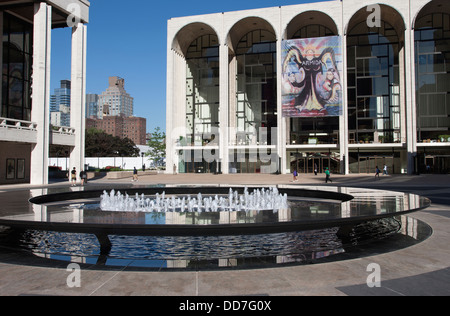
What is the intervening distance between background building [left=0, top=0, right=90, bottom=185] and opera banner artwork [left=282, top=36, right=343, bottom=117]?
81.2ft

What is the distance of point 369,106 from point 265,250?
161 ft

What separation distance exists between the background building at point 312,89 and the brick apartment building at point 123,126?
122m

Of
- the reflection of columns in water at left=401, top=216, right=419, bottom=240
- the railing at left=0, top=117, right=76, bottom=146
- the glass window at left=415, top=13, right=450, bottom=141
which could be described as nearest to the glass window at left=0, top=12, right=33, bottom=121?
the railing at left=0, top=117, right=76, bottom=146

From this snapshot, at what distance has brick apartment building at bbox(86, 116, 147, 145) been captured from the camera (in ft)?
558

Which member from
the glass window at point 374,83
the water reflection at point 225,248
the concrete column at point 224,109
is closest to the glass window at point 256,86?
the concrete column at point 224,109

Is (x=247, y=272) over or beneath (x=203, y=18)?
beneath

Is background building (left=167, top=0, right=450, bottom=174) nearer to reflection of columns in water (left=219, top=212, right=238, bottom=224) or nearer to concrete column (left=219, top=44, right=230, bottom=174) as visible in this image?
concrete column (left=219, top=44, right=230, bottom=174)

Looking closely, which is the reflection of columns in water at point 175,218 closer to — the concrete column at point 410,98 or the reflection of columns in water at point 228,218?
the reflection of columns in water at point 228,218

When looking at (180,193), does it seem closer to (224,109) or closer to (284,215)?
(284,215)

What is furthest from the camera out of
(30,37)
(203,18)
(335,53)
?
(203,18)

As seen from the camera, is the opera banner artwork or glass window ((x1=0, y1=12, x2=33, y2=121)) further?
the opera banner artwork
